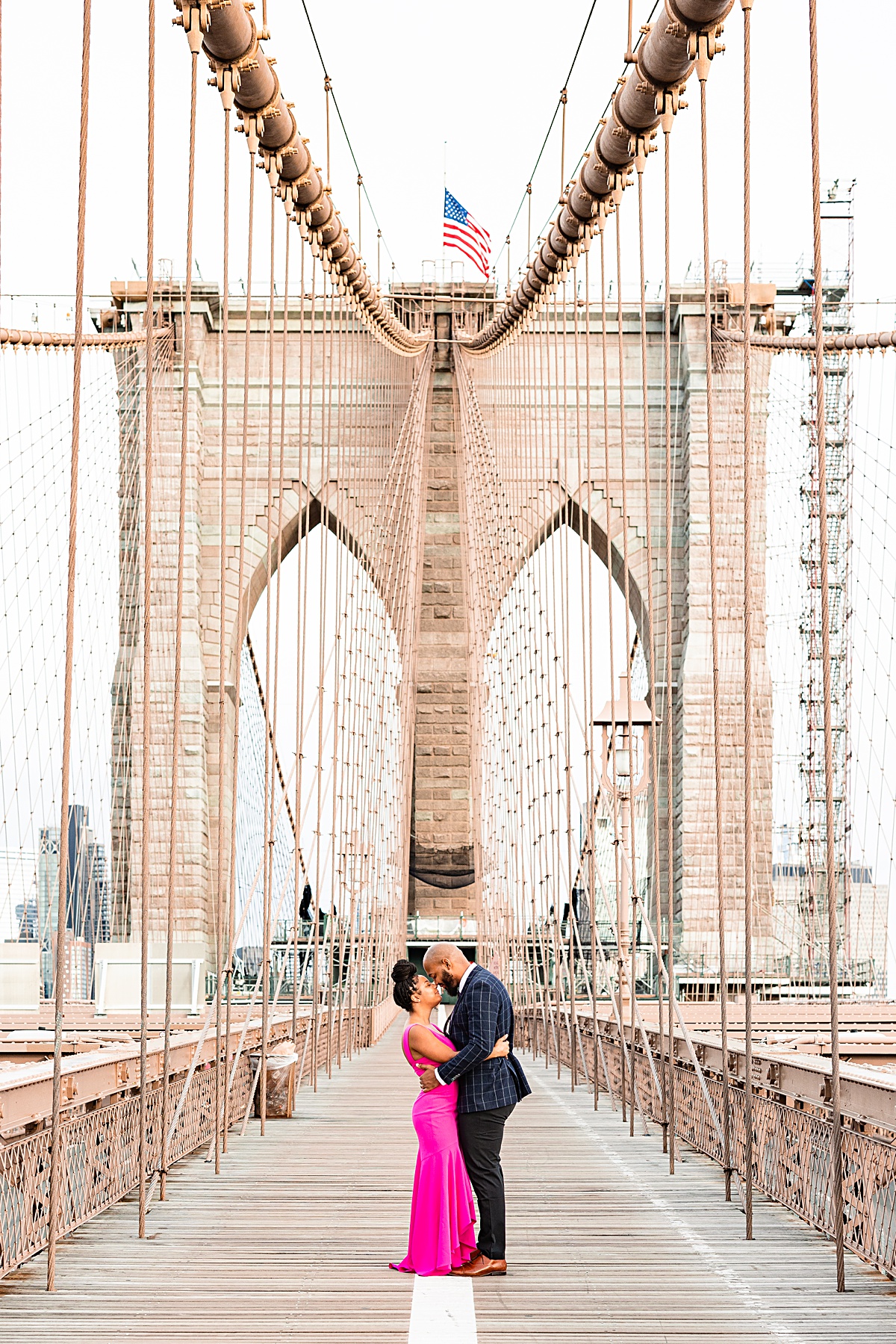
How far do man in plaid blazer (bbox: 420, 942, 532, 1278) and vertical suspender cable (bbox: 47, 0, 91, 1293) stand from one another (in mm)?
897

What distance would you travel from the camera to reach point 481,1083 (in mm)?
4246

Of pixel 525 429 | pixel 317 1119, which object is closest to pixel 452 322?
pixel 525 429

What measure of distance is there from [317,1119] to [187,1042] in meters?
1.01

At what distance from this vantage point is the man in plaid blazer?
13.7 ft

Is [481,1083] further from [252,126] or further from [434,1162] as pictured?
[252,126]

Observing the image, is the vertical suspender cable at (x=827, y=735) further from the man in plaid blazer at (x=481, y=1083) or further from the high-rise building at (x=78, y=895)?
the high-rise building at (x=78, y=895)

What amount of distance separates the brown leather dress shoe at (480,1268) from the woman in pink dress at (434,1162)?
0.7 inches

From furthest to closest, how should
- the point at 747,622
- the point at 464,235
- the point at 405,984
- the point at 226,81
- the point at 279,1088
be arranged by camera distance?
1. the point at 464,235
2. the point at 279,1088
3. the point at 226,81
4. the point at 747,622
5. the point at 405,984

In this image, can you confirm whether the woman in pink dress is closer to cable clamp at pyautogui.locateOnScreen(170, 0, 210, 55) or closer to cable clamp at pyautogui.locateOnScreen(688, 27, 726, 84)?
cable clamp at pyautogui.locateOnScreen(170, 0, 210, 55)

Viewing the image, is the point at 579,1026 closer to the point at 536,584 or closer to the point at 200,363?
the point at 536,584

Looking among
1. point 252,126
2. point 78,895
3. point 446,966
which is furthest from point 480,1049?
point 78,895

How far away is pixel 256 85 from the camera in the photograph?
6.64 m

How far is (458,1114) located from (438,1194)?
20 centimetres

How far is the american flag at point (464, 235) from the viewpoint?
20.7 metres
